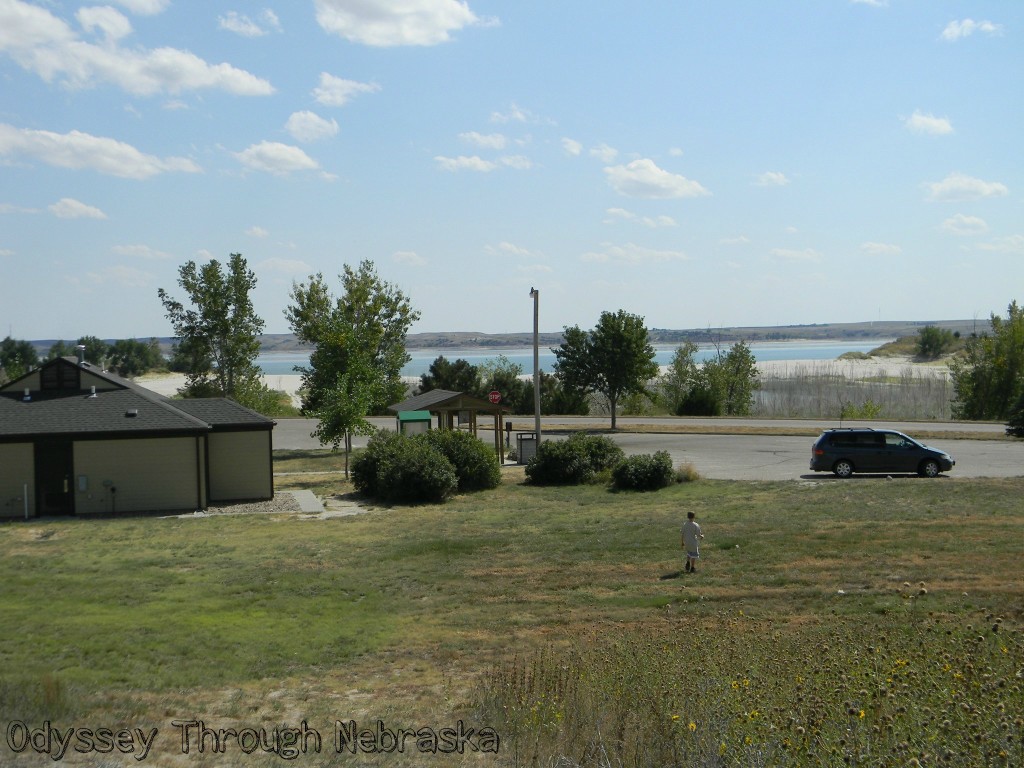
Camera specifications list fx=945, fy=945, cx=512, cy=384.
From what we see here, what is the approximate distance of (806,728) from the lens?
6.09 metres

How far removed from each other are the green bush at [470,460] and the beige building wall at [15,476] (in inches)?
456

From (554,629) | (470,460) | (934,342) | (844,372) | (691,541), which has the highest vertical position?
(934,342)

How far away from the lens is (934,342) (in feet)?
477

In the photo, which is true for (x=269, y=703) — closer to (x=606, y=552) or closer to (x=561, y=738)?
(x=561, y=738)

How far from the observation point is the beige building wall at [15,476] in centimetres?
2645

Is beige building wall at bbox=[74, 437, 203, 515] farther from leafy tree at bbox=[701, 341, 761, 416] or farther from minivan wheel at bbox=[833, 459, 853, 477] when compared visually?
leafy tree at bbox=[701, 341, 761, 416]

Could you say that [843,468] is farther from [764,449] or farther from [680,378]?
[680,378]

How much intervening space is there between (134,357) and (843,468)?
423ft

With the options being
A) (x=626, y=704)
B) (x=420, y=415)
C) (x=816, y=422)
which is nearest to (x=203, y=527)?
(x=420, y=415)

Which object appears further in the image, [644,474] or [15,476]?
[644,474]

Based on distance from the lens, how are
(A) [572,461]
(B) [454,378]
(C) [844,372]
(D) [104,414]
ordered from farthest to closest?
1. (C) [844,372]
2. (B) [454,378]
3. (A) [572,461]
4. (D) [104,414]

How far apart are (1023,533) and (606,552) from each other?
8440 millimetres

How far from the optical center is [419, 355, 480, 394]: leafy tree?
7025 centimetres

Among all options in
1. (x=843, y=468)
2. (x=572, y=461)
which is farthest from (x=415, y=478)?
(x=843, y=468)
